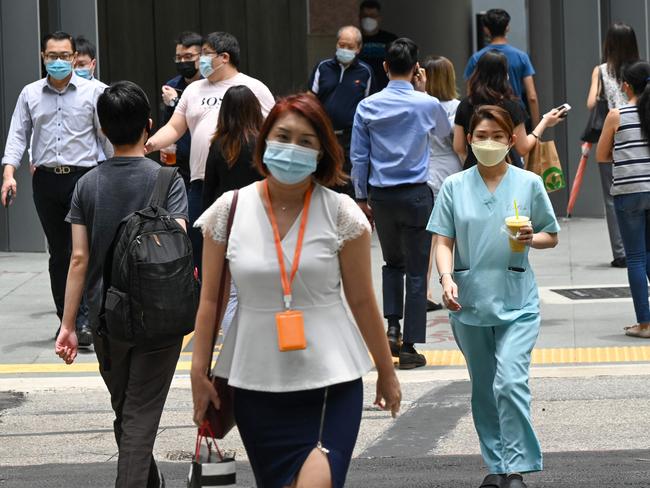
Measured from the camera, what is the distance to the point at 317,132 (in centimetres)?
457

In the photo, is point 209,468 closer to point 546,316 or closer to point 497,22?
point 546,316

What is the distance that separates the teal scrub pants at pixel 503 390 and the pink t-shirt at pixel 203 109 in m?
3.36

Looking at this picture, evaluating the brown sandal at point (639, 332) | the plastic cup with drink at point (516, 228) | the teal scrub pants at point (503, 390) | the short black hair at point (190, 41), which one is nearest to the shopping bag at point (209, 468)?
the teal scrub pants at point (503, 390)

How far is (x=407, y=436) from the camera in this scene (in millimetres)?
7195

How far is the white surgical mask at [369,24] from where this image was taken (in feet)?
49.6

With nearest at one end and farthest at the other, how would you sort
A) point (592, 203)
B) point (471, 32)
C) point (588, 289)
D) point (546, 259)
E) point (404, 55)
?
point (404, 55) < point (588, 289) < point (546, 259) < point (592, 203) < point (471, 32)

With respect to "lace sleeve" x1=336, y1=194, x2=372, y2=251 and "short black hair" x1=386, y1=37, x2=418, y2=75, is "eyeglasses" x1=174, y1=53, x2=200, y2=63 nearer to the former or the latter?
"short black hair" x1=386, y1=37, x2=418, y2=75

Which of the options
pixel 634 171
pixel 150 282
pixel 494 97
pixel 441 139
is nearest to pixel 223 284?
pixel 150 282

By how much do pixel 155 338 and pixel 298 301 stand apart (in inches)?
41.4

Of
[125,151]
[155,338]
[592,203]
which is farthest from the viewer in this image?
[592,203]

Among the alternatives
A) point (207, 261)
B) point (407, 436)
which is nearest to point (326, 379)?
point (207, 261)

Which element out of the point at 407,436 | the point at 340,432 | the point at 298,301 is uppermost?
the point at 298,301

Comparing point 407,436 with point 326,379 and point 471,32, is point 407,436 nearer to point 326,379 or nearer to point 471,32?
point 326,379

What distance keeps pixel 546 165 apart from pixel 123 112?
517cm
